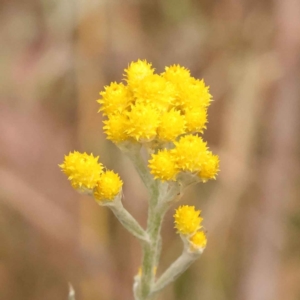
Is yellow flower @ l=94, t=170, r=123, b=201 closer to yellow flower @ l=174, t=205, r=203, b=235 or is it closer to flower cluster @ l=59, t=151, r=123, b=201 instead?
flower cluster @ l=59, t=151, r=123, b=201

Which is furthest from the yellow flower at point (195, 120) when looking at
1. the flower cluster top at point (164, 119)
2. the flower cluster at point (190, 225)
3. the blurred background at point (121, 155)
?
the blurred background at point (121, 155)

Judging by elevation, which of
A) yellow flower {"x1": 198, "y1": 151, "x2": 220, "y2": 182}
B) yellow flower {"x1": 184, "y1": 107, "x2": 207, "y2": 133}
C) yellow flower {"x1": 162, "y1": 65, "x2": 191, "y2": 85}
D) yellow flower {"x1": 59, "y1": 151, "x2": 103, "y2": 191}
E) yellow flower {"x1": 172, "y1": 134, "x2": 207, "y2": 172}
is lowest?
yellow flower {"x1": 59, "y1": 151, "x2": 103, "y2": 191}

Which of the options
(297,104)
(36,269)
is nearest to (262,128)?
(297,104)

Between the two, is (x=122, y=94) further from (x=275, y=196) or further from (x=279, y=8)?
(x=279, y=8)

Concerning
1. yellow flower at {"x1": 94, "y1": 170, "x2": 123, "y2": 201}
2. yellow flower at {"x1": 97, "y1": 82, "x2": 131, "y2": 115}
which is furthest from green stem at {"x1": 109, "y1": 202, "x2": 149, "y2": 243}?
yellow flower at {"x1": 97, "y1": 82, "x2": 131, "y2": 115}

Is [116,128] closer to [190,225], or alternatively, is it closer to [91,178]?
[91,178]

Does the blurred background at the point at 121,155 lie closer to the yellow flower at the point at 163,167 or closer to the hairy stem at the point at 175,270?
the hairy stem at the point at 175,270

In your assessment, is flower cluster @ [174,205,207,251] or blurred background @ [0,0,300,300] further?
blurred background @ [0,0,300,300]

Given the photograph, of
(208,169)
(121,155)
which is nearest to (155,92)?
(208,169)
